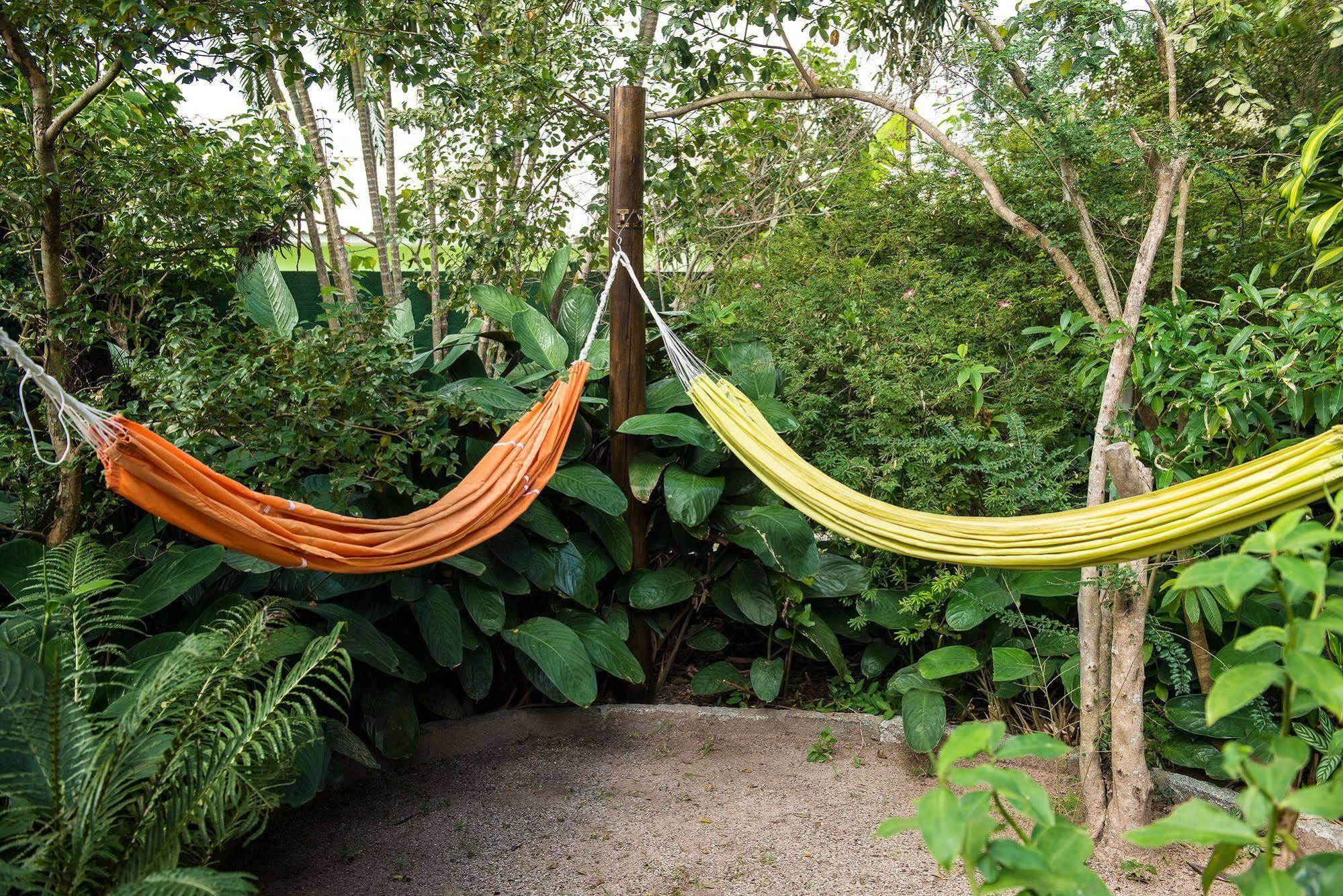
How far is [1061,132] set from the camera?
2238mm

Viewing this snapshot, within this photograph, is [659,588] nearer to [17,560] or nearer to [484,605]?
[484,605]

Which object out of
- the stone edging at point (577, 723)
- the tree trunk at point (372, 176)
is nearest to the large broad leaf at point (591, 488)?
the stone edging at point (577, 723)

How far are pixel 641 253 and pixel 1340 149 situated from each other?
5.14 feet

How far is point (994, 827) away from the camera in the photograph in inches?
28.7

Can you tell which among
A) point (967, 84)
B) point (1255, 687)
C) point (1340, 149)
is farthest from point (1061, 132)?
point (1255, 687)

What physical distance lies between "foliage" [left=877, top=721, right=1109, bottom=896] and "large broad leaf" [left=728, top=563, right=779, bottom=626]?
1.80 m

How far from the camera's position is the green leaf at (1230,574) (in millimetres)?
684

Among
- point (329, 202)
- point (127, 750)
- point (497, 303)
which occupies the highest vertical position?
point (329, 202)

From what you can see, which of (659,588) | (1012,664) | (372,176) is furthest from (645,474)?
(372,176)

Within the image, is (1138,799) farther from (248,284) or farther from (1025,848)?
(248,284)

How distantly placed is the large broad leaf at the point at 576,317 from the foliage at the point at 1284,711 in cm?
213

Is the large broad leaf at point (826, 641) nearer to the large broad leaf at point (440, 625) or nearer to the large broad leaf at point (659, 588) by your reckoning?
the large broad leaf at point (659, 588)

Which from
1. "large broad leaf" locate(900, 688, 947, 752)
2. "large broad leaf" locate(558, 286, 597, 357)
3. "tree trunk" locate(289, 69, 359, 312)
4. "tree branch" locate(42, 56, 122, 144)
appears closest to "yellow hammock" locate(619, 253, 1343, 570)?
"large broad leaf" locate(900, 688, 947, 752)

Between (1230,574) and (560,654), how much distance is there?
70.8 inches
